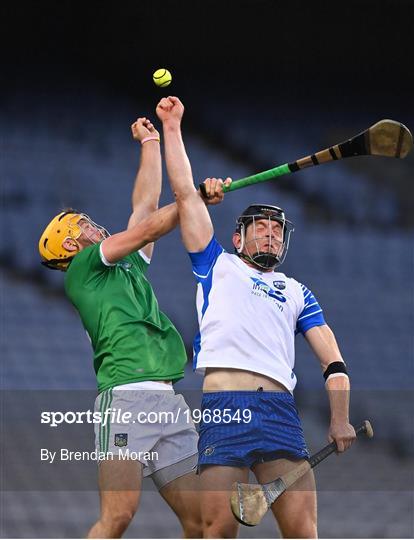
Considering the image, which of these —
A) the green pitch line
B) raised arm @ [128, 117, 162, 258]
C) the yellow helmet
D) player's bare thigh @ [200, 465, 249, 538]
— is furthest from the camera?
raised arm @ [128, 117, 162, 258]

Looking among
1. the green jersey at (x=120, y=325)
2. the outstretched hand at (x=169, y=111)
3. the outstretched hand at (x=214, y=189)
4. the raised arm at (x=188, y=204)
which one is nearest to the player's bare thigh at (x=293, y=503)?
the green jersey at (x=120, y=325)

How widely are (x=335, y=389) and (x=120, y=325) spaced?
811mm

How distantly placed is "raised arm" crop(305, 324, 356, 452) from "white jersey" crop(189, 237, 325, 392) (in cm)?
5

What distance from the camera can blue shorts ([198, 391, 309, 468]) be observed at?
3729 mm

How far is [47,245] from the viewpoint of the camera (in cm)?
437

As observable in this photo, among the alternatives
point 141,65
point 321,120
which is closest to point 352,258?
point 321,120

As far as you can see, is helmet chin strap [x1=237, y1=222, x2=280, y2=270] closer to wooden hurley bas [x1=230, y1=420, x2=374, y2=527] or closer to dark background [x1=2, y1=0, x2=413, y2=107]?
wooden hurley bas [x1=230, y1=420, x2=374, y2=527]

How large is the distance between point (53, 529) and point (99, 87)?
295cm

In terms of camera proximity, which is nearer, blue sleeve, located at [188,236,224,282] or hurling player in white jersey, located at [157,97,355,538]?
hurling player in white jersey, located at [157,97,355,538]

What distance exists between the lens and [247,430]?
3.75 metres

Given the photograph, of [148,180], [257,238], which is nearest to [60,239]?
[148,180]

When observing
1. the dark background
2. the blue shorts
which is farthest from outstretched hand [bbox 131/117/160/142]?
the dark background

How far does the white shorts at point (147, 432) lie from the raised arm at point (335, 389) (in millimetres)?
538

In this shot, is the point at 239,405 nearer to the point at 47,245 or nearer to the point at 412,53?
the point at 47,245
